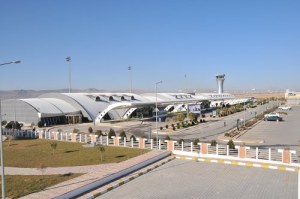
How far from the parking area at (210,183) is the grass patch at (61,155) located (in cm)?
485

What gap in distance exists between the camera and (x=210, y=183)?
17109mm

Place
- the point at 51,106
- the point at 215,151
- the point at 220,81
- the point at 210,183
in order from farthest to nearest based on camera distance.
Result: the point at 220,81, the point at 51,106, the point at 215,151, the point at 210,183

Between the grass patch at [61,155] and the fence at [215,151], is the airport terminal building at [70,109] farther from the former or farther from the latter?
the grass patch at [61,155]

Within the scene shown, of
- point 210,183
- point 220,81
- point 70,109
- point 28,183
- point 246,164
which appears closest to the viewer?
point 28,183

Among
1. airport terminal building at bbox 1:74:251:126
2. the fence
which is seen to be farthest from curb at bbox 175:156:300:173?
airport terminal building at bbox 1:74:251:126

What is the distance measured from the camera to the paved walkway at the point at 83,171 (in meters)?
15.1

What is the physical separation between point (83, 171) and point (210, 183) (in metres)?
7.94

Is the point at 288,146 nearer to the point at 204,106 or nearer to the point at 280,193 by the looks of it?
the point at 280,193

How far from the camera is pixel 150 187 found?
16609 millimetres

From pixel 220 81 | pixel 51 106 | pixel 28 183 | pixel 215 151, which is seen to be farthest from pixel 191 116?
pixel 220 81

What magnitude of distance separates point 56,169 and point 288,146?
20632mm

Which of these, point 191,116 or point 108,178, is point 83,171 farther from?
point 191,116

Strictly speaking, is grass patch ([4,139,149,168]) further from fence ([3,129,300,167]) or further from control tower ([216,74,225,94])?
control tower ([216,74,225,94])

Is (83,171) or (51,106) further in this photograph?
(51,106)
